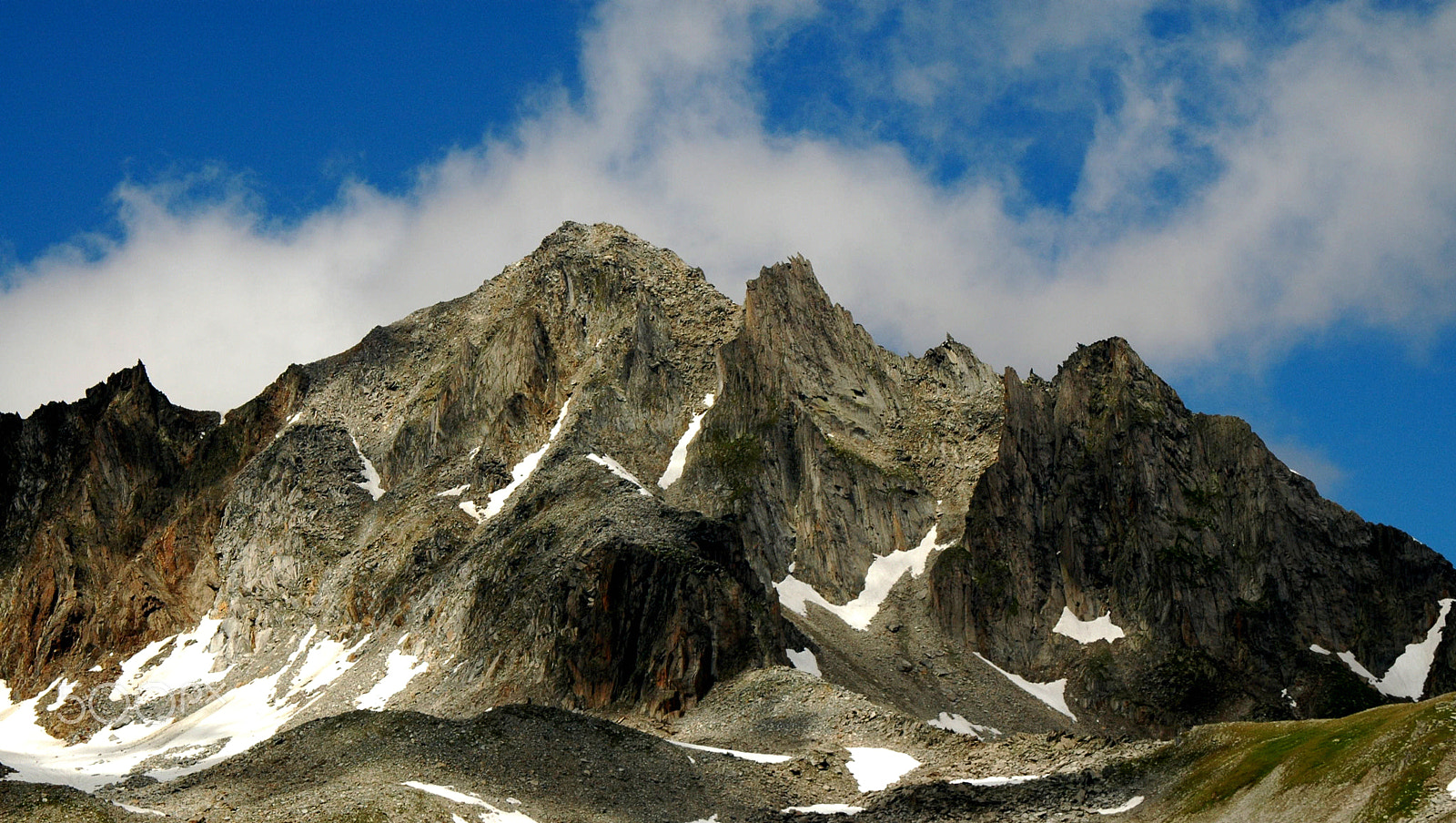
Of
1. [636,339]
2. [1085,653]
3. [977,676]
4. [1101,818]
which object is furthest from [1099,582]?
[1101,818]

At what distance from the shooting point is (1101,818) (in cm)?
7931

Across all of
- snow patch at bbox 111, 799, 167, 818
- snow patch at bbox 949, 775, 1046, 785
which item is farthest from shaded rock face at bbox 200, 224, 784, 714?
snow patch at bbox 111, 799, 167, 818

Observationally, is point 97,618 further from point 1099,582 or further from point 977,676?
point 1099,582

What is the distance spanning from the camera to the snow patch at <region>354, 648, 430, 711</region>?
12675 cm

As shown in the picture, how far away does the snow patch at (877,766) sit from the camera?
89750 millimetres

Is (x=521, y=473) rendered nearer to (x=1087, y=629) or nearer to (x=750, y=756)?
(x=1087, y=629)

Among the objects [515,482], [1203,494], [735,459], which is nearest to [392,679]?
[515,482]

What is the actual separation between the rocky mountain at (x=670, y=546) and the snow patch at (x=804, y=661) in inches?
13.2

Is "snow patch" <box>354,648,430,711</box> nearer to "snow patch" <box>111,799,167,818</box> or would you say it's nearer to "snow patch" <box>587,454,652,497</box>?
"snow patch" <box>587,454,652,497</box>

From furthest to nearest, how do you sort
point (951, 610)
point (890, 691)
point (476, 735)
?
point (951, 610) → point (890, 691) → point (476, 735)

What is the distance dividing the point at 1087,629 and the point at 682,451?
45125mm

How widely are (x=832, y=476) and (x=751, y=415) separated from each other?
11.1m

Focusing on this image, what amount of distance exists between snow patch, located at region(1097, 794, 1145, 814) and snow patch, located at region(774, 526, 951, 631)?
238 feet

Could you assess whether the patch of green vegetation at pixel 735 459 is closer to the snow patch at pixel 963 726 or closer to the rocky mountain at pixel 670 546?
the rocky mountain at pixel 670 546
